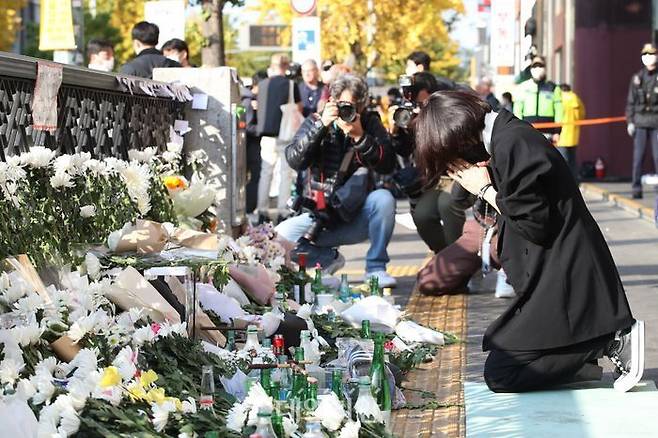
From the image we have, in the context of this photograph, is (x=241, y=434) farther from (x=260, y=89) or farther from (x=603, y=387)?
(x=260, y=89)

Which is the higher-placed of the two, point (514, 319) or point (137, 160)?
point (137, 160)

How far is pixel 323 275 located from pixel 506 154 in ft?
14.0

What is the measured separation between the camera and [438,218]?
477 inches

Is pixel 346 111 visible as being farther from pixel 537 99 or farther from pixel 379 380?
pixel 537 99

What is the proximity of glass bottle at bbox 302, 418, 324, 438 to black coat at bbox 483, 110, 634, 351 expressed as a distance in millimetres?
1699

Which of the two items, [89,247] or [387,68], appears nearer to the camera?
[89,247]

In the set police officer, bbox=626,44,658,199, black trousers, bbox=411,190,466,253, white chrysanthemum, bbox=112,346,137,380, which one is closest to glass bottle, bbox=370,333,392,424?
white chrysanthemum, bbox=112,346,137,380

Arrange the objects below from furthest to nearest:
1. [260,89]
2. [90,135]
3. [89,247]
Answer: [260,89], [90,135], [89,247]

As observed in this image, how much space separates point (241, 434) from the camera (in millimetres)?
5395

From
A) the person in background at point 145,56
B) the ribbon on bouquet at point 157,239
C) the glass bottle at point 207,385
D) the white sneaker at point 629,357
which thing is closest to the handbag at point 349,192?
the person in background at point 145,56

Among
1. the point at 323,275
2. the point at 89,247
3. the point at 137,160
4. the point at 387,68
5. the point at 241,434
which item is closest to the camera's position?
the point at 241,434

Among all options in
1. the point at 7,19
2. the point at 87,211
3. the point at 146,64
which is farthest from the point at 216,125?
the point at 7,19

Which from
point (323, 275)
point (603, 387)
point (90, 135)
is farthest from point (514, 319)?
point (323, 275)

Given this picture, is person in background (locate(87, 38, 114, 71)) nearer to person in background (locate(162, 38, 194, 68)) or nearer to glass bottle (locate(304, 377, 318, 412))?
person in background (locate(162, 38, 194, 68))
